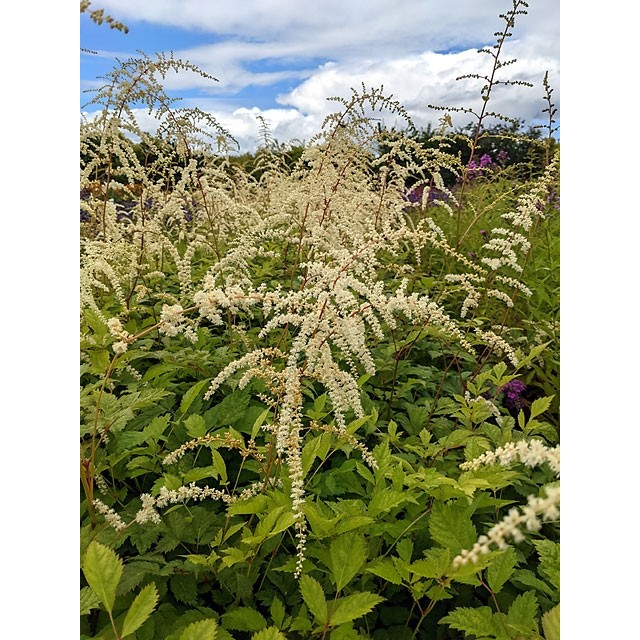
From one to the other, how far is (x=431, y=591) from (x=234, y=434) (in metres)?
0.70

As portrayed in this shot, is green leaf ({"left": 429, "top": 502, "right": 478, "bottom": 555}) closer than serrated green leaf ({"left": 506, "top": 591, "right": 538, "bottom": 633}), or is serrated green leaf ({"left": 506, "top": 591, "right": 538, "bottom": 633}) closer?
serrated green leaf ({"left": 506, "top": 591, "right": 538, "bottom": 633})

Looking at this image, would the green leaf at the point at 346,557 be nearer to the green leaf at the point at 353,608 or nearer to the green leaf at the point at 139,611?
the green leaf at the point at 353,608

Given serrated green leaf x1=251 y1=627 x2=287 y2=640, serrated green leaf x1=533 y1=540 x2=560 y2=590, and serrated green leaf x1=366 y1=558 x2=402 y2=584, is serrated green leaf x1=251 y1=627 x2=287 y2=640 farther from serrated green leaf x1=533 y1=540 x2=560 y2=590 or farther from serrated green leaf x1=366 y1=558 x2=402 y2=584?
serrated green leaf x1=533 y1=540 x2=560 y2=590

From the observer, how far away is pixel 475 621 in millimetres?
1276

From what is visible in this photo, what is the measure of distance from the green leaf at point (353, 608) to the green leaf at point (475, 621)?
0.18m

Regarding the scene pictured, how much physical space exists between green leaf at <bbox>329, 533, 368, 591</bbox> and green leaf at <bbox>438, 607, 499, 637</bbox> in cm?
23

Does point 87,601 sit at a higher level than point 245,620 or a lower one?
higher

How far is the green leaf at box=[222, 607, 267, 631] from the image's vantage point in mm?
1398

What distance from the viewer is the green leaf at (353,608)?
1216 millimetres

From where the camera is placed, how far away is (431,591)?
54.1 inches

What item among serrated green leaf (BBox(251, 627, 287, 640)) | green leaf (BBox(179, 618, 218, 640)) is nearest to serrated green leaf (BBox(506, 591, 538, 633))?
serrated green leaf (BBox(251, 627, 287, 640))

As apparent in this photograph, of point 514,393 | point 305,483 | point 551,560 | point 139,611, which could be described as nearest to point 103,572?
point 139,611

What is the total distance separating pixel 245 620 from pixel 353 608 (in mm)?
307

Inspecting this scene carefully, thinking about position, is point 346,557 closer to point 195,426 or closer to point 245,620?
point 245,620
